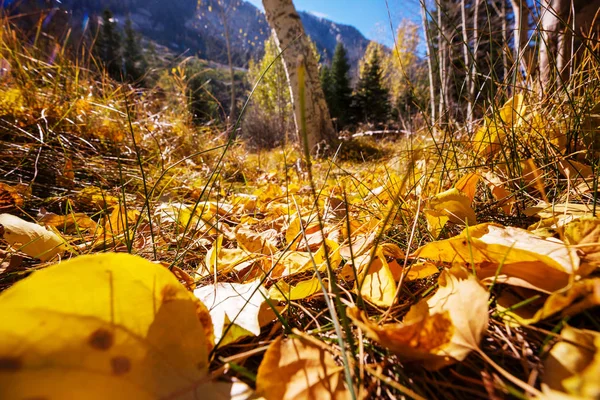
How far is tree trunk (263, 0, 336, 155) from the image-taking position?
2.78 metres

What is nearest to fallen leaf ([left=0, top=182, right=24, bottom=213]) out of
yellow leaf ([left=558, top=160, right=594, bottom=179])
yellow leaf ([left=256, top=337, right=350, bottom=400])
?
yellow leaf ([left=256, top=337, right=350, bottom=400])

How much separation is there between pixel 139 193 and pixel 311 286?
941 millimetres

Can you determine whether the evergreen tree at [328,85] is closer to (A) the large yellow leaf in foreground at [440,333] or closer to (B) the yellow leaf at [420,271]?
(B) the yellow leaf at [420,271]

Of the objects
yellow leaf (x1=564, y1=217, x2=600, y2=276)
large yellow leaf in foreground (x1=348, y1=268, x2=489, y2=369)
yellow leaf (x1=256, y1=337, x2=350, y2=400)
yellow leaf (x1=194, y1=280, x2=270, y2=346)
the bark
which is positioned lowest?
yellow leaf (x1=194, y1=280, x2=270, y2=346)

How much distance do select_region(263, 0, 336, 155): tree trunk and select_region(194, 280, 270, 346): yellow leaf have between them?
235 centimetres

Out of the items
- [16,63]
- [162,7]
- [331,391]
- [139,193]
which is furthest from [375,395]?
[162,7]

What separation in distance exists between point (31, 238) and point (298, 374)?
564 millimetres

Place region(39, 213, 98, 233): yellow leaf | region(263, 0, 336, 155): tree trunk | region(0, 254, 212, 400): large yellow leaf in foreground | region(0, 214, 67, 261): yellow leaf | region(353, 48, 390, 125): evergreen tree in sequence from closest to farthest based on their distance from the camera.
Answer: region(0, 254, 212, 400): large yellow leaf in foreground → region(0, 214, 67, 261): yellow leaf → region(39, 213, 98, 233): yellow leaf → region(263, 0, 336, 155): tree trunk → region(353, 48, 390, 125): evergreen tree

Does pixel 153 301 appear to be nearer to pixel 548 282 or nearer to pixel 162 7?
pixel 548 282

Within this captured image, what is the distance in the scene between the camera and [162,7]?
56219mm

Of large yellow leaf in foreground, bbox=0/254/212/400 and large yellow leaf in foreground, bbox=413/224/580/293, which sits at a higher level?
large yellow leaf in foreground, bbox=413/224/580/293

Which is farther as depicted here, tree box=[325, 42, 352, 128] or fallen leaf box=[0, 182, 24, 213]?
tree box=[325, 42, 352, 128]

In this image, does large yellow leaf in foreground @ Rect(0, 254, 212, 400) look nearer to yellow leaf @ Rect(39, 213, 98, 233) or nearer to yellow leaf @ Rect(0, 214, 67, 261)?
yellow leaf @ Rect(0, 214, 67, 261)

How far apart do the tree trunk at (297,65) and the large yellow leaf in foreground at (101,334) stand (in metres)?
2.48
